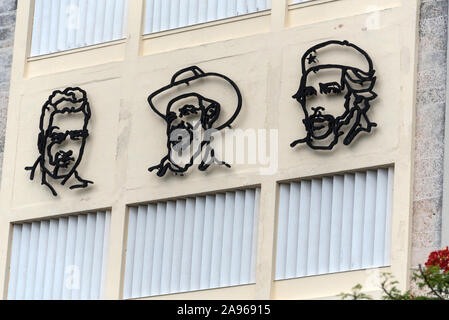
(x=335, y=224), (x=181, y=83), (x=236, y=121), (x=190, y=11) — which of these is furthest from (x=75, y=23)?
(x=335, y=224)

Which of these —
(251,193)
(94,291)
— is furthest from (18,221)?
(251,193)

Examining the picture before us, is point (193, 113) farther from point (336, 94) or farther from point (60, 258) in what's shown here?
point (60, 258)

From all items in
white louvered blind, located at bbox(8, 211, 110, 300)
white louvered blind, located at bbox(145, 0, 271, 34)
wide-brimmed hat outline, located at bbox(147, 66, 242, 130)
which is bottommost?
white louvered blind, located at bbox(8, 211, 110, 300)

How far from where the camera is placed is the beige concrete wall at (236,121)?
22984mm

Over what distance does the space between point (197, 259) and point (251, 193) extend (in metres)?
1.22

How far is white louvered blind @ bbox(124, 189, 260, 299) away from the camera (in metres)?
24.0

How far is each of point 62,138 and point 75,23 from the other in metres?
2.12

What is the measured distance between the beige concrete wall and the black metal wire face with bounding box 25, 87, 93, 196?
15 centimetres

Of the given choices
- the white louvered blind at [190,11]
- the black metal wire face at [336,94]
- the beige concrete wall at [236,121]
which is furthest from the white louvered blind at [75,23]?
the black metal wire face at [336,94]

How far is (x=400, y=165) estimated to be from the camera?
2269cm

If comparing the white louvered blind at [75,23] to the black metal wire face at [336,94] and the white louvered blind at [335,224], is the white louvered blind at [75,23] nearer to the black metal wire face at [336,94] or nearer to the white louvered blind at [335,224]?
the black metal wire face at [336,94]

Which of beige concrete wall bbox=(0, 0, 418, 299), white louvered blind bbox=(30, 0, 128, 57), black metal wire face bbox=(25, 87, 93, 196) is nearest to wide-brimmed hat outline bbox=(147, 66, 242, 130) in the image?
beige concrete wall bbox=(0, 0, 418, 299)

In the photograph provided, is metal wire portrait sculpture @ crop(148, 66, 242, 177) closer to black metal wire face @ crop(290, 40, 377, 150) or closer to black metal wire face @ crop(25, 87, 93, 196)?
black metal wire face @ crop(290, 40, 377, 150)

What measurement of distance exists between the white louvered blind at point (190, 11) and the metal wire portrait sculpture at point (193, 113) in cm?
100
